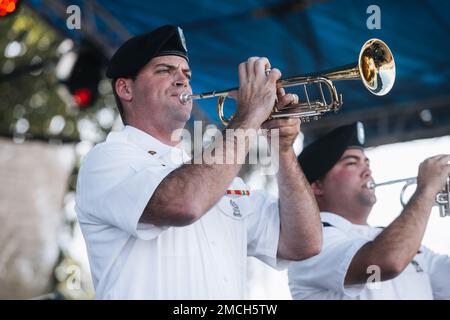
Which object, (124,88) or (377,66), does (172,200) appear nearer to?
(124,88)

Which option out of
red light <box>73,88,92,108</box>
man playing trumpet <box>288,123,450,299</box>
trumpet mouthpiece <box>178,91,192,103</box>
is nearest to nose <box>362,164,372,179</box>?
man playing trumpet <box>288,123,450,299</box>

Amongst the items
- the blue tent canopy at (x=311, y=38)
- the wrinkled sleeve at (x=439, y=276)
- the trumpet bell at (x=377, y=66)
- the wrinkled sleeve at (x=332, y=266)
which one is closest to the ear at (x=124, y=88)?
the trumpet bell at (x=377, y=66)

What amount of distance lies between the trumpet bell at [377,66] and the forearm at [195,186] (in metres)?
0.86

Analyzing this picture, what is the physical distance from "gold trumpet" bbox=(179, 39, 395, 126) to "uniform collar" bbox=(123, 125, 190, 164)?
0.23 m

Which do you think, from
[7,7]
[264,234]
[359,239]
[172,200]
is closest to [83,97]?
[7,7]

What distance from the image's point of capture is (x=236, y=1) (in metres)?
5.33

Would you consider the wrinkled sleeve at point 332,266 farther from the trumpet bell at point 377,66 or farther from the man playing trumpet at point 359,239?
the trumpet bell at point 377,66

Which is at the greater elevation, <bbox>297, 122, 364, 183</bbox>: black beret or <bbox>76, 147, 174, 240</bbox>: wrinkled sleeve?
<bbox>297, 122, 364, 183</bbox>: black beret

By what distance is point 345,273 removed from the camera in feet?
12.9

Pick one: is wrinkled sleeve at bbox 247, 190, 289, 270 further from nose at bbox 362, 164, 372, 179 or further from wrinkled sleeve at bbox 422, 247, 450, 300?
wrinkled sleeve at bbox 422, 247, 450, 300

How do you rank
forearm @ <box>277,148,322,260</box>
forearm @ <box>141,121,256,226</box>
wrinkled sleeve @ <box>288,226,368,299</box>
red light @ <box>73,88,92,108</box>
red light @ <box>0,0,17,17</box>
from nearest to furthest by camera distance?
forearm @ <box>141,121,256,226</box>
forearm @ <box>277,148,322,260</box>
wrinkled sleeve @ <box>288,226,368,299</box>
red light @ <box>0,0,17,17</box>
red light @ <box>73,88,92,108</box>

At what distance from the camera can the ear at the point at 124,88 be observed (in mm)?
3355

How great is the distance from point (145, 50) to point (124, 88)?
22 cm

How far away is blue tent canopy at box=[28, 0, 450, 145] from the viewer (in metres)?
5.33
